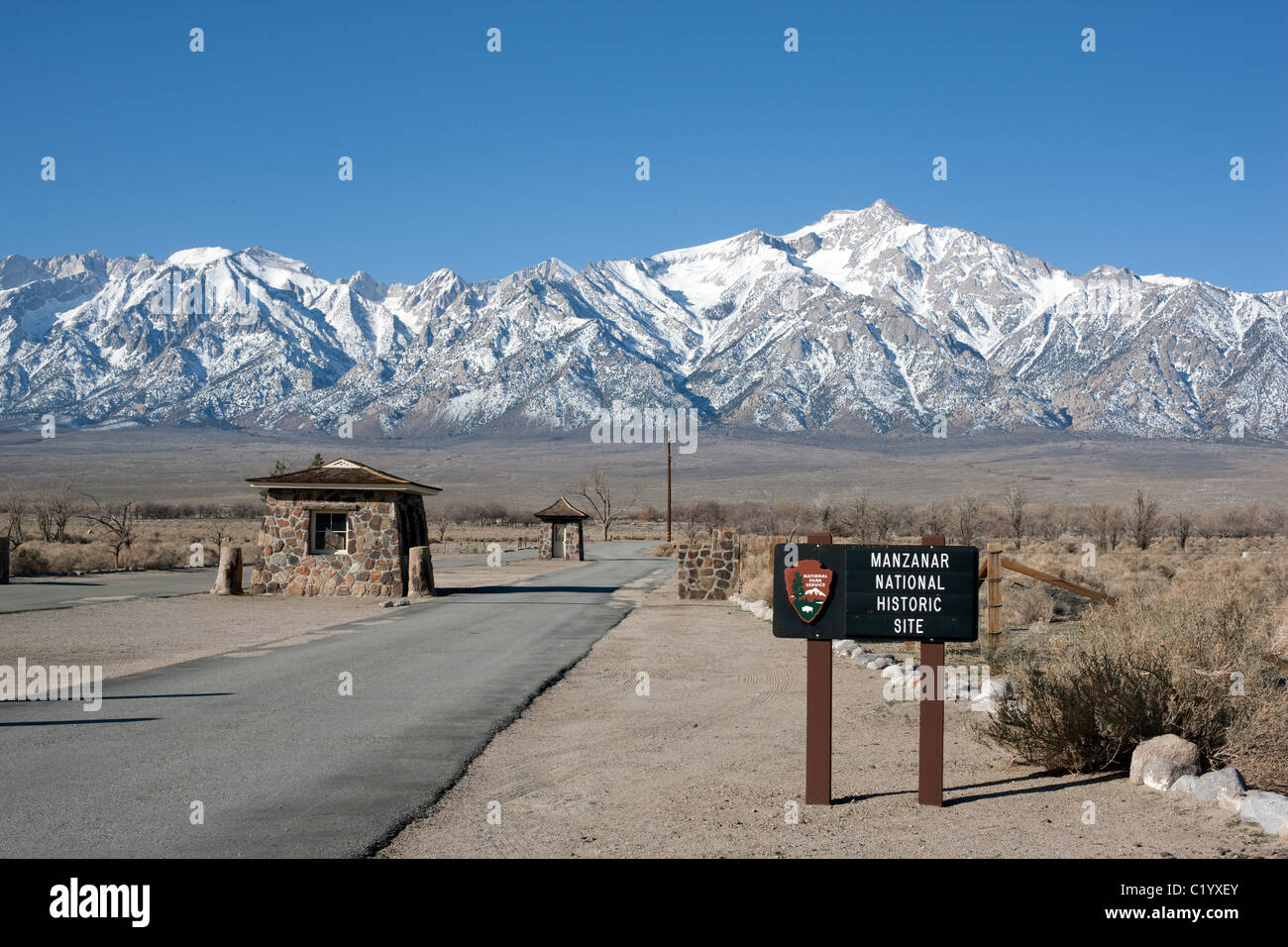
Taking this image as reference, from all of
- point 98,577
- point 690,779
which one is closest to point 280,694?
point 690,779

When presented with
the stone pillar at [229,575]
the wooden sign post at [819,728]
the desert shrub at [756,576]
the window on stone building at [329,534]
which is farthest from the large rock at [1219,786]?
the stone pillar at [229,575]

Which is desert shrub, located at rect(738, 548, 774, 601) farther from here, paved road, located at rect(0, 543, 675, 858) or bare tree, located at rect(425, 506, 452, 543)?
bare tree, located at rect(425, 506, 452, 543)

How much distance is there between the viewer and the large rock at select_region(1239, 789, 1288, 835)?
20.7ft

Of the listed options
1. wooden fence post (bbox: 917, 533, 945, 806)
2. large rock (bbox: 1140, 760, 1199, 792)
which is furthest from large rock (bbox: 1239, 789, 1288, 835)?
wooden fence post (bbox: 917, 533, 945, 806)

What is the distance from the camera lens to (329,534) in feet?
85.7

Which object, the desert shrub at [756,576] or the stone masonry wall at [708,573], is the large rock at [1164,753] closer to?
the desert shrub at [756,576]

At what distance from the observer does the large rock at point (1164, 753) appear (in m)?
7.53

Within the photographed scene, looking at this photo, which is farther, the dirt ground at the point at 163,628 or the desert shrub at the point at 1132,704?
the dirt ground at the point at 163,628

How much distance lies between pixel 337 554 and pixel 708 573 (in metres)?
A: 9.08

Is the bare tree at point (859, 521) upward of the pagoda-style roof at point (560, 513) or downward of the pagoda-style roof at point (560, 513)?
downward

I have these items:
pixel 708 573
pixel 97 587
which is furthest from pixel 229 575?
pixel 708 573

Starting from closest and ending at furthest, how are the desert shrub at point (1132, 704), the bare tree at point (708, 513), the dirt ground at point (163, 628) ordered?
1. the desert shrub at point (1132, 704)
2. the dirt ground at point (163, 628)
3. the bare tree at point (708, 513)

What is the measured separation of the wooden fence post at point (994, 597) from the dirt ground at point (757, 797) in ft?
11.6
